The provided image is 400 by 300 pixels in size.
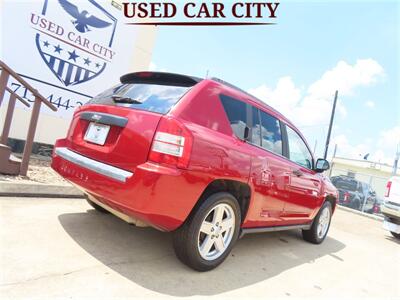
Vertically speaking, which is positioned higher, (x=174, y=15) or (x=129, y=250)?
(x=174, y=15)

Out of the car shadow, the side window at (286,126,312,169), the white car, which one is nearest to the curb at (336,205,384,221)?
the white car

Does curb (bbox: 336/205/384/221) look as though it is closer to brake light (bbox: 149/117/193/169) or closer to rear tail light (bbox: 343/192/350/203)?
rear tail light (bbox: 343/192/350/203)

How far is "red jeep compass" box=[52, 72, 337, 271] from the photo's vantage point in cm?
272

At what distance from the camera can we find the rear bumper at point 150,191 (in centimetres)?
264

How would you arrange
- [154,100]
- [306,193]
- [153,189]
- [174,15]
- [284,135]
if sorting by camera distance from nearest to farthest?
[153,189], [154,100], [284,135], [306,193], [174,15]

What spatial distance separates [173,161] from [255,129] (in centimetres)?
137

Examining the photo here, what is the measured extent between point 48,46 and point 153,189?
573cm

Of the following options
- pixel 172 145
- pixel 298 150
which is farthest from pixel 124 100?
pixel 298 150

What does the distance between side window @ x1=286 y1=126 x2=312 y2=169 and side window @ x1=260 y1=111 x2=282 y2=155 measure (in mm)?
341

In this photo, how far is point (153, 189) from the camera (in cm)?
263

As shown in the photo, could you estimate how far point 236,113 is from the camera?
3.47 meters

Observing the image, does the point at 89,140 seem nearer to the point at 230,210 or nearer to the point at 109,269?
the point at 109,269

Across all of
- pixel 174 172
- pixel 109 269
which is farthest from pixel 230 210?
pixel 109 269

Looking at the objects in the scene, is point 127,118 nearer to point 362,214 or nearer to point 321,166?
point 321,166
